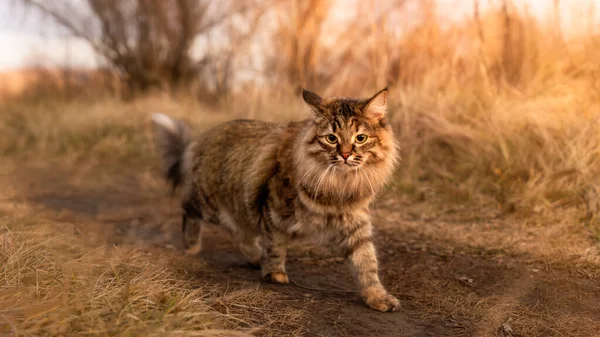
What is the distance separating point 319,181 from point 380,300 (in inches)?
28.2

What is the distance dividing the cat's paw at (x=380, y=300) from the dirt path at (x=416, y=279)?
0.16ft

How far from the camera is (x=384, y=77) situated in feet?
22.2

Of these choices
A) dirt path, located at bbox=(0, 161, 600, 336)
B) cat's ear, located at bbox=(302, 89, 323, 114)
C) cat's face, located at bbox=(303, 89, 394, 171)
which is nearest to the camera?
dirt path, located at bbox=(0, 161, 600, 336)

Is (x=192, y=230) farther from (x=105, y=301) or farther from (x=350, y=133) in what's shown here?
(x=105, y=301)

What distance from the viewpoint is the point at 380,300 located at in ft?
9.85

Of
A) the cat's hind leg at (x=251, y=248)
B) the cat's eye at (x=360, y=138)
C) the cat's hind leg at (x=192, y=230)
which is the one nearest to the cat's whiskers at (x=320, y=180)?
the cat's eye at (x=360, y=138)

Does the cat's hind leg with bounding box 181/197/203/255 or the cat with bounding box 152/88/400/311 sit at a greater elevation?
the cat with bounding box 152/88/400/311

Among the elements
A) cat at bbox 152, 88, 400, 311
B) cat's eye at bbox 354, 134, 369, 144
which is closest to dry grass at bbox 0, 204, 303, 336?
cat at bbox 152, 88, 400, 311

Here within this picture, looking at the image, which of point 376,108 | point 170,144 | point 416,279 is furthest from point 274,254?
point 170,144

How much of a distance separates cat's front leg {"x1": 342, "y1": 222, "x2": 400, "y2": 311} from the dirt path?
2.7 inches

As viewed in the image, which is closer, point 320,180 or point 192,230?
point 320,180

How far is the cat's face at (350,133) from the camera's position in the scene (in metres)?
3.18

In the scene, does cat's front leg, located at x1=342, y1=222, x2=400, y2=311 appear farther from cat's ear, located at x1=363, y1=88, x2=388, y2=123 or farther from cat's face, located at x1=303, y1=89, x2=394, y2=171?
cat's ear, located at x1=363, y1=88, x2=388, y2=123

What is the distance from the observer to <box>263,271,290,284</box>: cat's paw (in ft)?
11.2
